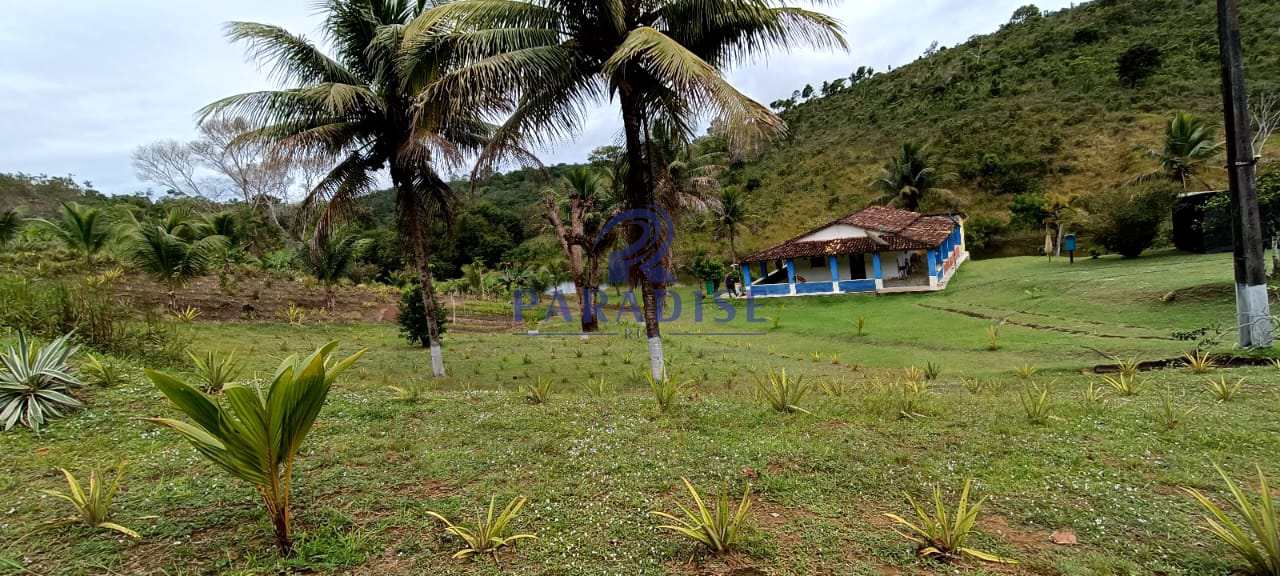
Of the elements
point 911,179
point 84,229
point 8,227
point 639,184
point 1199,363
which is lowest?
point 1199,363

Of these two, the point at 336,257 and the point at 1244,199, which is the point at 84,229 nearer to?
the point at 336,257

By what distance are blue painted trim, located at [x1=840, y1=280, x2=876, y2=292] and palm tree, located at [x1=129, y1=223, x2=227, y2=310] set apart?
74.2ft

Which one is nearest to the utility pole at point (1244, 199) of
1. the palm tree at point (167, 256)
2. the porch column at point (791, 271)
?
the porch column at point (791, 271)

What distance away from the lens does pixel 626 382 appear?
9.08 meters

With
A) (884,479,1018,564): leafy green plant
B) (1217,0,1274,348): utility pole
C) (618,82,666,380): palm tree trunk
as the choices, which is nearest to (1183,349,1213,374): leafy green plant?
(1217,0,1274,348): utility pole

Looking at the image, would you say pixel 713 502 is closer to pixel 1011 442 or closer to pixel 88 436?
pixel 1011 442

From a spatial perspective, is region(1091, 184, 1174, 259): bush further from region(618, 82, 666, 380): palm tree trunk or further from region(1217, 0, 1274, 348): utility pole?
region(618, 82, 666, 380): palm tree trunk

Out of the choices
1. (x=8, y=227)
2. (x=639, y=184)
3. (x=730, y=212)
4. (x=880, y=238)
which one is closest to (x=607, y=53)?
(x=639, y=184)

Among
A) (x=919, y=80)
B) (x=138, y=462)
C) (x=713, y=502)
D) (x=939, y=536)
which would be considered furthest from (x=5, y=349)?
(x=919, y=80)

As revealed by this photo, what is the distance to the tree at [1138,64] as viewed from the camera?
42688 millimetres

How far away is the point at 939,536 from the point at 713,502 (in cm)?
129

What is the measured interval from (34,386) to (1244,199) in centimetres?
1457

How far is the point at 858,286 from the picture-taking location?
23.4 metres

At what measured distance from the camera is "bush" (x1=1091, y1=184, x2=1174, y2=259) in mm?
Answer: 19484
